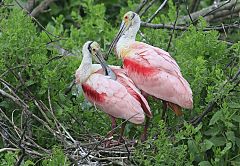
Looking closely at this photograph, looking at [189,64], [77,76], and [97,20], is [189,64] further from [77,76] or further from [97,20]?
[97,20]

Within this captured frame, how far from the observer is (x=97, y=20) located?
33.8 ft

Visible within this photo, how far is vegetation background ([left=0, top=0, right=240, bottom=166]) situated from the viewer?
7841 millimetres

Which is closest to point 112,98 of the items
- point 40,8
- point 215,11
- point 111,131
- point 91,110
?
point 111,131

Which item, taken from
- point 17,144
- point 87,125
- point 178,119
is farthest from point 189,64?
point 17,144

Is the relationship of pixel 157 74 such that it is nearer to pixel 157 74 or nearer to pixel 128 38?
pixel 157 74

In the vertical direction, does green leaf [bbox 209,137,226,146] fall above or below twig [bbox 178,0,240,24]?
below

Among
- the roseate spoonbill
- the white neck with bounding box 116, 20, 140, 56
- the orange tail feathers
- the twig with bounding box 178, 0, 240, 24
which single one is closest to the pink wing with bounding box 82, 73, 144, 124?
the roseate spoonbill

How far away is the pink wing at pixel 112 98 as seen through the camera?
817 centimetres

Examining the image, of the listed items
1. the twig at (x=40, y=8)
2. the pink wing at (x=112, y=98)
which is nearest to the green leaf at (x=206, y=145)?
the pink wing at (x=112, y=98)

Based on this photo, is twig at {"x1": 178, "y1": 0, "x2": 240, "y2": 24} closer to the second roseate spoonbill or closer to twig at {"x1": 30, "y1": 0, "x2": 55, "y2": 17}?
twig at {"x1": 30, "y1": 0, "x2": 55, "y2": 17}

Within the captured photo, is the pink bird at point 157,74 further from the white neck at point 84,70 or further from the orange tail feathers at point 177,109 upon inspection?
the white neck at point 84,70

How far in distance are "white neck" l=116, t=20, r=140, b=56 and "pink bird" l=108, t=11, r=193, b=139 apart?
8 cm

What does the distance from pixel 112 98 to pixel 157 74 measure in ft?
1.35

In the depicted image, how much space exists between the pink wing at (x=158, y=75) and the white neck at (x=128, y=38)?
25cm
